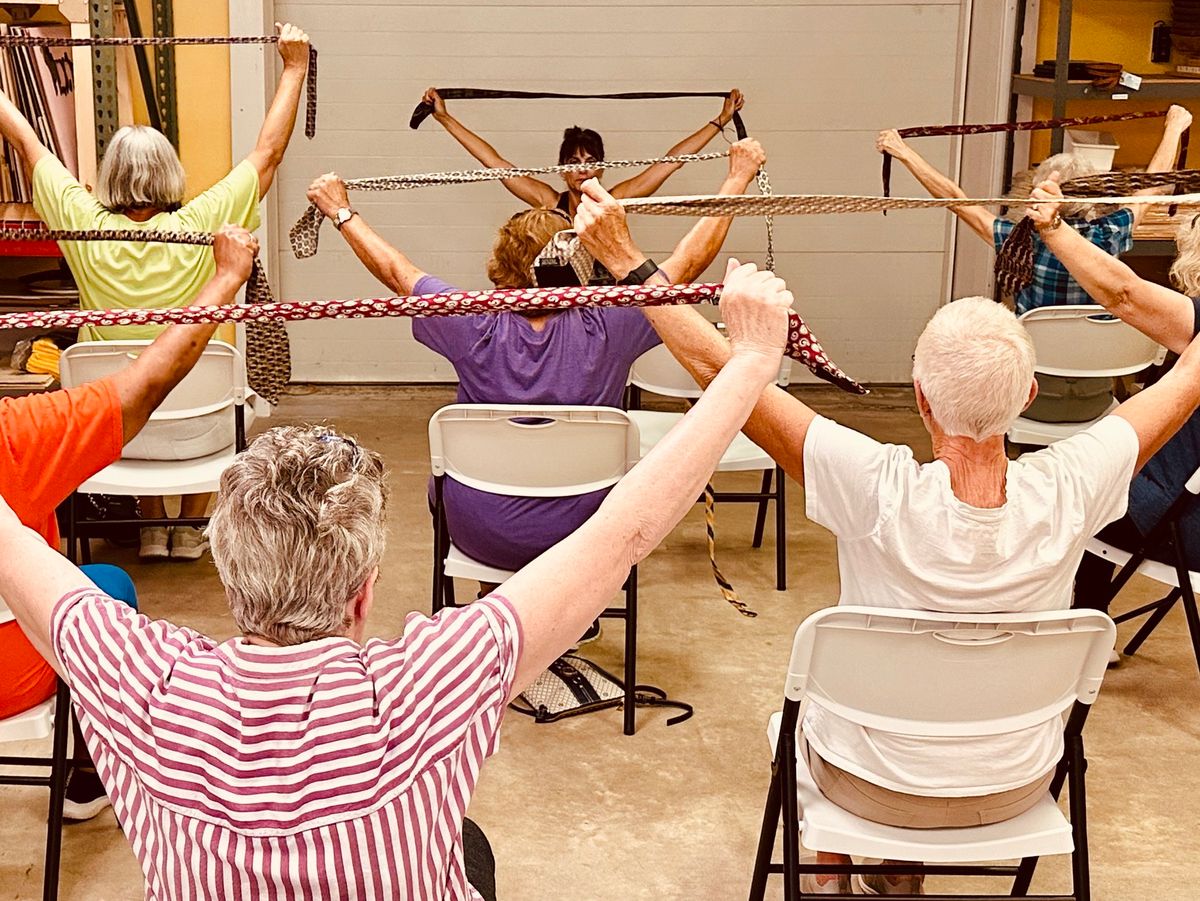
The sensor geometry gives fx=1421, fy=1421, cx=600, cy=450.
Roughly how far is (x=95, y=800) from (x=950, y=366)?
201 centimetres

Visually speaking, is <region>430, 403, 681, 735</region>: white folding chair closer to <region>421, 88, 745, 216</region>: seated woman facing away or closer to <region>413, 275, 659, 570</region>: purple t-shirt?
<region>413, 275, 659, 570</region>: purple t-shirt

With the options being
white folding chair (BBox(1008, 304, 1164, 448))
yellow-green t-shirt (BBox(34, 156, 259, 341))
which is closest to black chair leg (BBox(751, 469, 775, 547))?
white folding chair (BBox(1008, 304, 1164, 448))

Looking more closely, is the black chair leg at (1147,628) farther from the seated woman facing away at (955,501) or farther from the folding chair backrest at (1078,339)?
the seated woman facing away at (955,501)

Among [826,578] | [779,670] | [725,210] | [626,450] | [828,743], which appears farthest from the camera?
[826,578]

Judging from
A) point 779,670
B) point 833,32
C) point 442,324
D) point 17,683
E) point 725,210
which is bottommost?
point 779,670

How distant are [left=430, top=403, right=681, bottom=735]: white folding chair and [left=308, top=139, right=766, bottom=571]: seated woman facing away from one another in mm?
43

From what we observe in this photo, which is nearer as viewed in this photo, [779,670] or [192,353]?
[192,353]

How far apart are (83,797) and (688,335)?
176cm

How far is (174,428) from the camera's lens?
391cm

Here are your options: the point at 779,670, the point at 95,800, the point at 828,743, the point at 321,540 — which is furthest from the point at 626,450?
the point at 321,540

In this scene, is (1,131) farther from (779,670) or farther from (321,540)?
(321,540)

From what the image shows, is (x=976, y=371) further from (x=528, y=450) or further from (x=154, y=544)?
(x=154, y=544)

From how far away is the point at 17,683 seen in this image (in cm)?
247

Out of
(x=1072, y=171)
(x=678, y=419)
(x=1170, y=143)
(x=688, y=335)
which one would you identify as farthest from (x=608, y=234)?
Answer: (x=1170, y=143)
